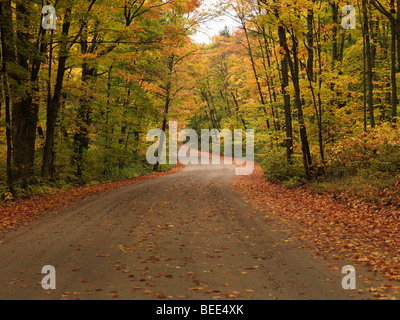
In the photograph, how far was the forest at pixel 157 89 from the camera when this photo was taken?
41.2ft

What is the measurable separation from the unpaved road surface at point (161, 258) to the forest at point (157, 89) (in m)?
4.73

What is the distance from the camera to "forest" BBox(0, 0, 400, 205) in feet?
A: 41.2

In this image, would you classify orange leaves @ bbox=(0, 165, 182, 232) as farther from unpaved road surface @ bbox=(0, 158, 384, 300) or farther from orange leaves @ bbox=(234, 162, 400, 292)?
orange leaves @ bbox=(234, 162, 400, 292)

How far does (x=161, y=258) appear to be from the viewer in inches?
247

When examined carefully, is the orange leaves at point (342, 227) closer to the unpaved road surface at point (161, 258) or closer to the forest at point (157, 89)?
the unpaved road surface at point (161, 258)

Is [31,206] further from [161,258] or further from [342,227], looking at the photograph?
[342,227]

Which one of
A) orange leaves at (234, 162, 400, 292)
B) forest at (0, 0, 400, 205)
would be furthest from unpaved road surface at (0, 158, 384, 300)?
forest at (0, 0, 400, 205)

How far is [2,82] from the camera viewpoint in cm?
1166

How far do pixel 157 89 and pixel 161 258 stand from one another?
19.3 m

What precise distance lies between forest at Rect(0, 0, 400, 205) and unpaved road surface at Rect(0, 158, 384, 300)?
15.5 ft

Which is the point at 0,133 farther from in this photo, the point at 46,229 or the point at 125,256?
the point at 125,256

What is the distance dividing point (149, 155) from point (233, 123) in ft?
58.9

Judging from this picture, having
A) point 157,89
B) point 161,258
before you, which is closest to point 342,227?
point 161,258
